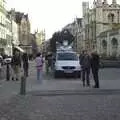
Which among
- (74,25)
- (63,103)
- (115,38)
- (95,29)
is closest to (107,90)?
(63,103)

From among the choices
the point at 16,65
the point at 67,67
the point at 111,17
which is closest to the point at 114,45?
the point at 111,17

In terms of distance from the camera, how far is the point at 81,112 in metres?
15.3

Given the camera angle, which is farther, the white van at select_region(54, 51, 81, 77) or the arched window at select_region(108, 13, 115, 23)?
the arched window at select_region(108, 13, 115, 23)

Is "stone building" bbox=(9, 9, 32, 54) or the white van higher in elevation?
"stone building" bbox=(9, 9, 32, 54)

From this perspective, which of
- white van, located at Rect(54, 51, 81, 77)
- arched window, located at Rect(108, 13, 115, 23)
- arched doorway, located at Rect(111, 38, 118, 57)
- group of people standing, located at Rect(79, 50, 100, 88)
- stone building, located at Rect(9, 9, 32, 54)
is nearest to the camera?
group of people standing, located at Rect(79, 50, 100, 88)

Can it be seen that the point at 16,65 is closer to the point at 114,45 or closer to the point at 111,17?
the point at 114,45

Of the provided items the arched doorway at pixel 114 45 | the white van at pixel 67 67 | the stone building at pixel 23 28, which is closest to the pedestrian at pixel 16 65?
the white van at pixel 67 67

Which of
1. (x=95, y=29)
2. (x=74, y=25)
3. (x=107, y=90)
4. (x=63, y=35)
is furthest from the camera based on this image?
(x=74, y=25)

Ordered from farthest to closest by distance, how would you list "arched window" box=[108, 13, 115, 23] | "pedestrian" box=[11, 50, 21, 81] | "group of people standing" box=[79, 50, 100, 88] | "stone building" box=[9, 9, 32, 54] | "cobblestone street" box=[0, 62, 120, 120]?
"stone building" box=[9, 9, 32, 54] → "arched window" box=[108, 13, 115, 23] → "pedestrian" box=[11, 50, 21, 81] → "group of people standing" box=[79, 50, 100, 88] → "cobblestone street" box=[0, 62, 120, 120]

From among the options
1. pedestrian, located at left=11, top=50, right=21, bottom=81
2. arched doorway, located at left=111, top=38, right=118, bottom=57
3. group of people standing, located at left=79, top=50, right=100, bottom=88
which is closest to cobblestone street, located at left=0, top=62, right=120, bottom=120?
group of people standing, located at left=79, top=50, right=100, bottom=88

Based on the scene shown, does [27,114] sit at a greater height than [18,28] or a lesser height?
lesser

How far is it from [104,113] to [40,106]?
2.87 meters

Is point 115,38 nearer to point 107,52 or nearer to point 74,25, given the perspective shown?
point 107,52

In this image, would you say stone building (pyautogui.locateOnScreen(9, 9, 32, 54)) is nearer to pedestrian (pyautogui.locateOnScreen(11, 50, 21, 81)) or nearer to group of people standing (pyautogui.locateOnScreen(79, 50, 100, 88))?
pedestrian (pyautogui.locateOnScreen(11, 50, 21, 81))
